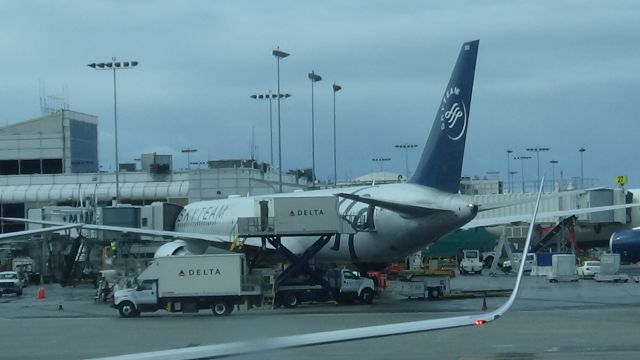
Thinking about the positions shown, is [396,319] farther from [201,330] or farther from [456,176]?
[456,176]

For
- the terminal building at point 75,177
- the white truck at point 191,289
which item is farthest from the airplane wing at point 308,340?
the terminal building at point 75,177

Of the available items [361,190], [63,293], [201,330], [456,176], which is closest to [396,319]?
[201,330]

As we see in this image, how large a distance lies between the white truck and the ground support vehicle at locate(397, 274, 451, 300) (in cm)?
848

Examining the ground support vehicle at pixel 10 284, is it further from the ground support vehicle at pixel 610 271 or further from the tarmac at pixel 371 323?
the ground support vehicle at pixel 610 271

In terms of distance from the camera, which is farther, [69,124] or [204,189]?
[69,124]

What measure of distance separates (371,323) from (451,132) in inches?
465

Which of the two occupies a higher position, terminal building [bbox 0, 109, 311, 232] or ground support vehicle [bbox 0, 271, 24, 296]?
terminal building [bbox 0, 109, 311, 232]

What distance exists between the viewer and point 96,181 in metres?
89.5

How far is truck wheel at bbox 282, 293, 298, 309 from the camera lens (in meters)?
39.7

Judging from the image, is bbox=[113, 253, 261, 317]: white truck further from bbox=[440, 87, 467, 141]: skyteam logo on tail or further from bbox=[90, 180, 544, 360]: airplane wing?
bbox=[90, 180, 544, 360]: airplane wing

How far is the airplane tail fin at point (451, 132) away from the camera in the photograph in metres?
39.4

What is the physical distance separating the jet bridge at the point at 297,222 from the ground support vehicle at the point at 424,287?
370cm

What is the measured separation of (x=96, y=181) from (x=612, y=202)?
41.9 metres

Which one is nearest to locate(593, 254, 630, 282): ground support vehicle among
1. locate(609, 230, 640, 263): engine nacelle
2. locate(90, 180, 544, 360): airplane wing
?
locate(609, 230, 640, 263): engine nacelle
